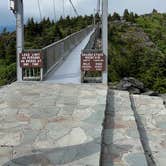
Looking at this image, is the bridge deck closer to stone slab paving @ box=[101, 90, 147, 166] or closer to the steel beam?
the steel beam

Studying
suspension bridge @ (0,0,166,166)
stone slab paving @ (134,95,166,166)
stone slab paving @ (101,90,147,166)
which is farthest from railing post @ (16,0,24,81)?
stone slab paving @ (101,90,147,166)

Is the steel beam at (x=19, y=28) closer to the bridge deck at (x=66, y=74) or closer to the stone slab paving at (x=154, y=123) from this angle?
the bridge deck at (x=66, y=74)

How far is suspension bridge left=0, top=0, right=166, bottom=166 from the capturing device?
21.2 ft

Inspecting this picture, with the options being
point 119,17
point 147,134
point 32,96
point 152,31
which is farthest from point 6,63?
point 119,17

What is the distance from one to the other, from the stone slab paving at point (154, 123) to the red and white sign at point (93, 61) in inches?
52.6

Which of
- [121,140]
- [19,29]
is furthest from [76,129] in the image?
[19,29]

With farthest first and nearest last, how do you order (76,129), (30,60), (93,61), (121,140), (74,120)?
(30,60)
(93,61)
(74,120)
(121,140)
(76,129)

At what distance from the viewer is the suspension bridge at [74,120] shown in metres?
6.45

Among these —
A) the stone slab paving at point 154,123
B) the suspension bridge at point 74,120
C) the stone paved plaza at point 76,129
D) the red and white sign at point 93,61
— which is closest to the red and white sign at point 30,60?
the suspension bridge at point 74,120

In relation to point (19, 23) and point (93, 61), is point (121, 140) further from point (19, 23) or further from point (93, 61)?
point (19, 23)

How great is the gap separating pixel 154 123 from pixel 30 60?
489cm

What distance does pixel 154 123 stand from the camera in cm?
A: 935

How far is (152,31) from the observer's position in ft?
238

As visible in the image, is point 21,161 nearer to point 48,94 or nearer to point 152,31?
point 48,94
